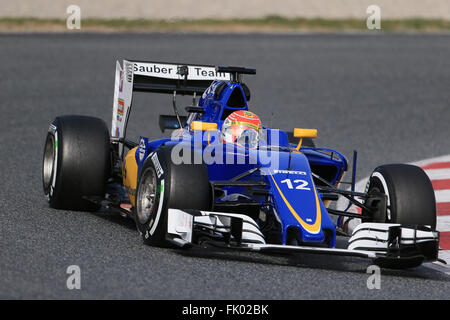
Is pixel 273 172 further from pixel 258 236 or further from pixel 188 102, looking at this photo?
pixel 188 102

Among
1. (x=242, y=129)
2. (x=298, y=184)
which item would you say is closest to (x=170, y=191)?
(x=298, y=184)

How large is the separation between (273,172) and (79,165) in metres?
2.06

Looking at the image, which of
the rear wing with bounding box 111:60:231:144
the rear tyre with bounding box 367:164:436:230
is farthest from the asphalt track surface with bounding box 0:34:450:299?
the rear wing with bounding box 111:60:231:144

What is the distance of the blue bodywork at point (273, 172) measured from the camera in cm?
686

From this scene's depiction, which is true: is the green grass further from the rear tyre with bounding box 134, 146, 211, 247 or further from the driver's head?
the rear tyre with bounding box 134, 146, 211, 247

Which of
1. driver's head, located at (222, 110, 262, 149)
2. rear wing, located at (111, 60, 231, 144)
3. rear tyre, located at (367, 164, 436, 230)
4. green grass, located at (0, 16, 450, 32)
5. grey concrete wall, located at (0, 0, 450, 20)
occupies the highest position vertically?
grey concrete wall, located at (0, 0, 450, 20)

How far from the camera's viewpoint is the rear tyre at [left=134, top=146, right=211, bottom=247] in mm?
6930

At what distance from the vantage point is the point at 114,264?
657 centimetres

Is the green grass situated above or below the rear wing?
above

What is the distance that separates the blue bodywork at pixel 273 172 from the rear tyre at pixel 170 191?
316 mm

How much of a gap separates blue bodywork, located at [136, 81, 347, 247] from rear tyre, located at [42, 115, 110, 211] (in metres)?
0.40

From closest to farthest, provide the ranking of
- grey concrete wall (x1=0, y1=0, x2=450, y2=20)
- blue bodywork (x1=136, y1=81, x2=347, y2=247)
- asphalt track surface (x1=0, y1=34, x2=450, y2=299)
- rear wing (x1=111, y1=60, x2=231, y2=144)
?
asphalt track surface (x1=0, y1=34, x2=450, y2=299), blue bodywork (x1=136, y1=81, x2=347, y2=247), rear wing (x1=111, y1=60, x2=231, y2=144), grey concrete wall (x1=0, y1=0, x2=450, y2=20)
